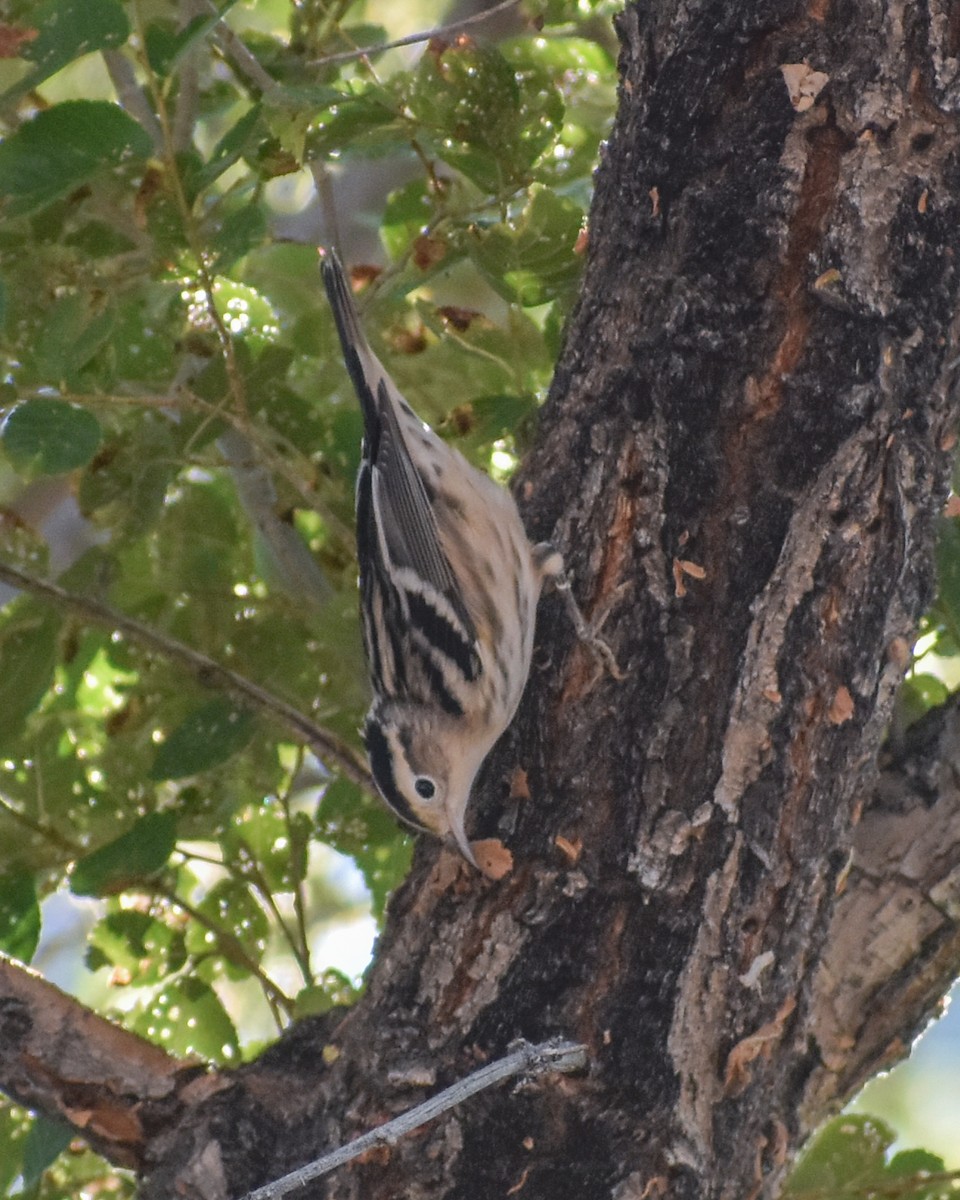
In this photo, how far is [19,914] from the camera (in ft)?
9.71

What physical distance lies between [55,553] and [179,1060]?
8.88 ft

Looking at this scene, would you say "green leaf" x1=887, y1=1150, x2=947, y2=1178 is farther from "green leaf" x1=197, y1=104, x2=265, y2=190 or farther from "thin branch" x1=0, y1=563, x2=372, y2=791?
"green leaf" x1=197, y1=104, x2=265, y2=190

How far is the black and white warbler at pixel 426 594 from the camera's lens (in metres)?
3.07

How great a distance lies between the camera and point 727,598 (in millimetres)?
2496

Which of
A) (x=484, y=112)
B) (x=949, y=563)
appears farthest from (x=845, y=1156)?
(x=484, y=112)

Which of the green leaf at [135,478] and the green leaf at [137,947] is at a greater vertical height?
the green leaf at [135,478]

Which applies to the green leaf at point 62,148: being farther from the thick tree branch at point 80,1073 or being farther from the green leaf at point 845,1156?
the green leaf at point 845,1156

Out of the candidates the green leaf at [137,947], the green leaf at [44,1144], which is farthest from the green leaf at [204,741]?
the green leaf at [44,1144]

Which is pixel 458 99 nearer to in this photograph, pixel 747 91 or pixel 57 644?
pixel 747 91

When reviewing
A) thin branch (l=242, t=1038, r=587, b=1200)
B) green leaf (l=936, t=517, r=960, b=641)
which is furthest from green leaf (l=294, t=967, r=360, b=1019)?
green leaf (l=936, t=517, r=960, b=641)

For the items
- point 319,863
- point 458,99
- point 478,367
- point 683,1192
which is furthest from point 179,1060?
point 319,863

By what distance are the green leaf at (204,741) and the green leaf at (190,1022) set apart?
0.55 m

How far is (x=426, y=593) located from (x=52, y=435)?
1.01 meters

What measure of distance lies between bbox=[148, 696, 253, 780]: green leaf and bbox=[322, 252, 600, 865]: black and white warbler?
29 centimetres
